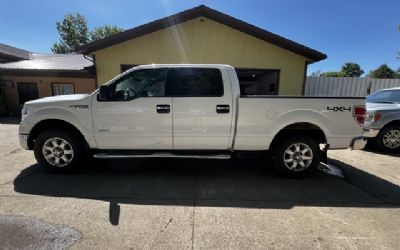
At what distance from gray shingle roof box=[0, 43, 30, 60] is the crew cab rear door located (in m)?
18.7

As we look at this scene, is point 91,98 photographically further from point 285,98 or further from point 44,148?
point 285,98

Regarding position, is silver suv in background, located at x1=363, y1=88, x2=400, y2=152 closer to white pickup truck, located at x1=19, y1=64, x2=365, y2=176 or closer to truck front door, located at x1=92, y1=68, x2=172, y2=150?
white pickup truck, located at x1=19, y1=64, x2=365, y2=176

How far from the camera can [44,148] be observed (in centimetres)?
428

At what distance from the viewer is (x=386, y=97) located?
7.14 m

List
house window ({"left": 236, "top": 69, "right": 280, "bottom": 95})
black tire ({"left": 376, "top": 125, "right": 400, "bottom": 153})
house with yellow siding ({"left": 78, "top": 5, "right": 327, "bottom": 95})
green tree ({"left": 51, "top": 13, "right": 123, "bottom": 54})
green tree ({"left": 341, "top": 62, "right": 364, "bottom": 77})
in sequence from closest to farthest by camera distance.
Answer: black tire ({"left": 376, "top": 125, "right": 400, "bottom": 153})
house with yellow siding ({"left": 78, "top": 5, "right": 327, "bottom": 95})
house window ({"left": 236, "top": 69, "right": 280, "bottom": 95})
green tree ({"left": 51, "top": 13, "right": 123, "bottom": 54})
green tree ({"left": 341, "top": 62, "right": 364, "bottom": 77})

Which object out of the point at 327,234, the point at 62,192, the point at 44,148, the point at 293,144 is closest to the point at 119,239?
the point at 62,192

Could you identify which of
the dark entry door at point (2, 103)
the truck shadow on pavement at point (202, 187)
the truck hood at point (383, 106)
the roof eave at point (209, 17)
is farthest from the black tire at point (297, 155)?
the dark entry door at point (2, 103)

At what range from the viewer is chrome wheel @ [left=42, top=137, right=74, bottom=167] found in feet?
14.0

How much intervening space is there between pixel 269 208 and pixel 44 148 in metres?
4.14

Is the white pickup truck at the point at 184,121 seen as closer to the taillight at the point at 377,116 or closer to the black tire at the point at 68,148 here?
the black tire at the point at 68,148

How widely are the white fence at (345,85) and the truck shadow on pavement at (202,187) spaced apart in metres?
8.93

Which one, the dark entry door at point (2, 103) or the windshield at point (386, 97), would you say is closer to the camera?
the windshield at point (386, 97)

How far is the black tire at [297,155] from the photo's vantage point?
4238mm

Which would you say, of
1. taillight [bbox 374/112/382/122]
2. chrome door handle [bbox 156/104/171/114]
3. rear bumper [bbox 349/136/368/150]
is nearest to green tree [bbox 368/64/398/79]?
taillight [bbox 374/112/382/122]
